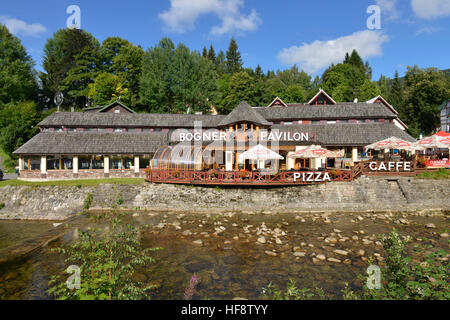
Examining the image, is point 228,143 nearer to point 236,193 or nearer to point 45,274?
point 236,193

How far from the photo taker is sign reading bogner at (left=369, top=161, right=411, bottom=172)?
24.1 m

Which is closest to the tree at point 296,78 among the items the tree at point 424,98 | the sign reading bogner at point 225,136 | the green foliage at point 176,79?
the tree at point 424,98

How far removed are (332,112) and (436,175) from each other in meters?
16.7

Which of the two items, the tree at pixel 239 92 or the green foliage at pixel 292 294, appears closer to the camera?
the green foliage at pixel 292 294

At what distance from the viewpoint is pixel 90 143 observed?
104ft

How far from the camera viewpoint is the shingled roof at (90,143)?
29.9 meters

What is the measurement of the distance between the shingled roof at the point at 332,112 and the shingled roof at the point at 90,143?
1823cm

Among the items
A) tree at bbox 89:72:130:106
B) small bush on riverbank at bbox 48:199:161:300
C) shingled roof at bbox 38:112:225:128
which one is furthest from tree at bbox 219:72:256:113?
small bush on riverbank at bbox 48:199:161:300

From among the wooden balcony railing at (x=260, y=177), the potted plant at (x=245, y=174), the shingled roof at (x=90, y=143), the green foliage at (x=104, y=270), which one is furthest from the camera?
the shingled roof at (x=90, y=143)

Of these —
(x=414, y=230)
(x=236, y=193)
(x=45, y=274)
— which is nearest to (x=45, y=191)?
(x=45, y=274)

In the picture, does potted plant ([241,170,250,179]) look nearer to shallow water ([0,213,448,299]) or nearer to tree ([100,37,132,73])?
shallow water ([0,213,448,299])

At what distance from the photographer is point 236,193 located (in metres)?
23.5

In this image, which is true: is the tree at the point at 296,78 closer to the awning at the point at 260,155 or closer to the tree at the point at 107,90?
the tree at the point at 107,90

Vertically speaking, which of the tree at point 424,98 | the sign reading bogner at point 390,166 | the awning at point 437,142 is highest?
the tree at point 424,98
